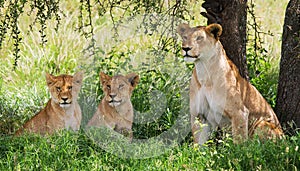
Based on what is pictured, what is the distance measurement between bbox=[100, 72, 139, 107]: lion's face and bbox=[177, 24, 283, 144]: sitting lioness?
2.08 feet

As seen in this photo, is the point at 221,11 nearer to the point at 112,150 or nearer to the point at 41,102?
the point at 112,150

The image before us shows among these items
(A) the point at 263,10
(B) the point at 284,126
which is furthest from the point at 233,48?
(A) the point at 263,10

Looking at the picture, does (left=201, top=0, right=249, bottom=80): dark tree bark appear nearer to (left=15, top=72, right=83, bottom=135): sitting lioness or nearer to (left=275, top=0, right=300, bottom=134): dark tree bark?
(left=275, top=0, right=300, bottom=134): dark tree bark

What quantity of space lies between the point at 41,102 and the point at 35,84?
0.43m

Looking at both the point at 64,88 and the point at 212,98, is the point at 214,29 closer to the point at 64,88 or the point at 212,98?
the point at 212,98

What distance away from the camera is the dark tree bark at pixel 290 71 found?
621 cm

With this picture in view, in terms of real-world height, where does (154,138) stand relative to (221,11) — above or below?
below

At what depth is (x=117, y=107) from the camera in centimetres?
609

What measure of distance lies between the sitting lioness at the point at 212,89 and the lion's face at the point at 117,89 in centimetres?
64

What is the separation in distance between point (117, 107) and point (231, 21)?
4.20ft

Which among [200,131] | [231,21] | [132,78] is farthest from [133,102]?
[200,131]

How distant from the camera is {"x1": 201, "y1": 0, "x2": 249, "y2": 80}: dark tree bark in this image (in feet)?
20.9

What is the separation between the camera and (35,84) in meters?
7.98

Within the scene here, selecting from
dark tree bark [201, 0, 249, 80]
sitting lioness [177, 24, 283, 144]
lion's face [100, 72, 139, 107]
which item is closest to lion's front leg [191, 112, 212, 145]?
sitting lioness [177, 24, 283, 144]
